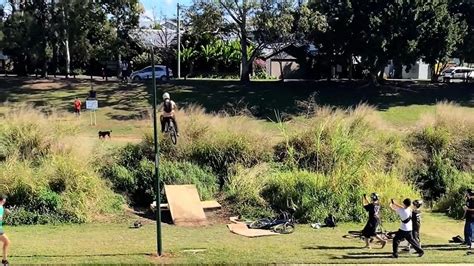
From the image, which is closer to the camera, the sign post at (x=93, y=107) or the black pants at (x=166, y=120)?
the black pants at (x=166, y=120)

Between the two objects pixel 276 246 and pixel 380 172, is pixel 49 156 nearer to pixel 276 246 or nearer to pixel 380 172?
pixel 276 246

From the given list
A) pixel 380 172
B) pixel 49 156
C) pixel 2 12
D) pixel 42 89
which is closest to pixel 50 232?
pixel 49 156

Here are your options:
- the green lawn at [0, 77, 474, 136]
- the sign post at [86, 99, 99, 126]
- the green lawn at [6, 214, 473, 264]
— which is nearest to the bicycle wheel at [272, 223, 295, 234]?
the green lawn at [6, 214, 473, 264]

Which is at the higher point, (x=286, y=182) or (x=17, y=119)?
(x=17, y=119)

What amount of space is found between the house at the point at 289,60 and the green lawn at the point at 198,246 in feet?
122

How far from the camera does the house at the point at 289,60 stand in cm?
5897

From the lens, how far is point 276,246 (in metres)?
15.9

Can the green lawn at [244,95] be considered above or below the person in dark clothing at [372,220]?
above

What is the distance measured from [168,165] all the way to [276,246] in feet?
20.9

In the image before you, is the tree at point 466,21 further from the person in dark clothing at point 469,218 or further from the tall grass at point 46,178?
the tall grass at point 46,178

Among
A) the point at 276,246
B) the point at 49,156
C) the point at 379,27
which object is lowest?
the point at 276,246

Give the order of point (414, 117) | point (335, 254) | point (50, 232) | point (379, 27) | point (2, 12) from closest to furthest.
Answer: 1. point (335, 254)
2. point (50, 232)
3. point (414, 117)
4. point (379, 27)
5. point (2, 12)

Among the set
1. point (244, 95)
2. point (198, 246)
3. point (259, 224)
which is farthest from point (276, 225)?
point (244, 95)

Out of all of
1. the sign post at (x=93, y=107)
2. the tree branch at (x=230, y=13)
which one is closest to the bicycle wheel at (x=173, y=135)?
the sign post at (x=93, y=107)
